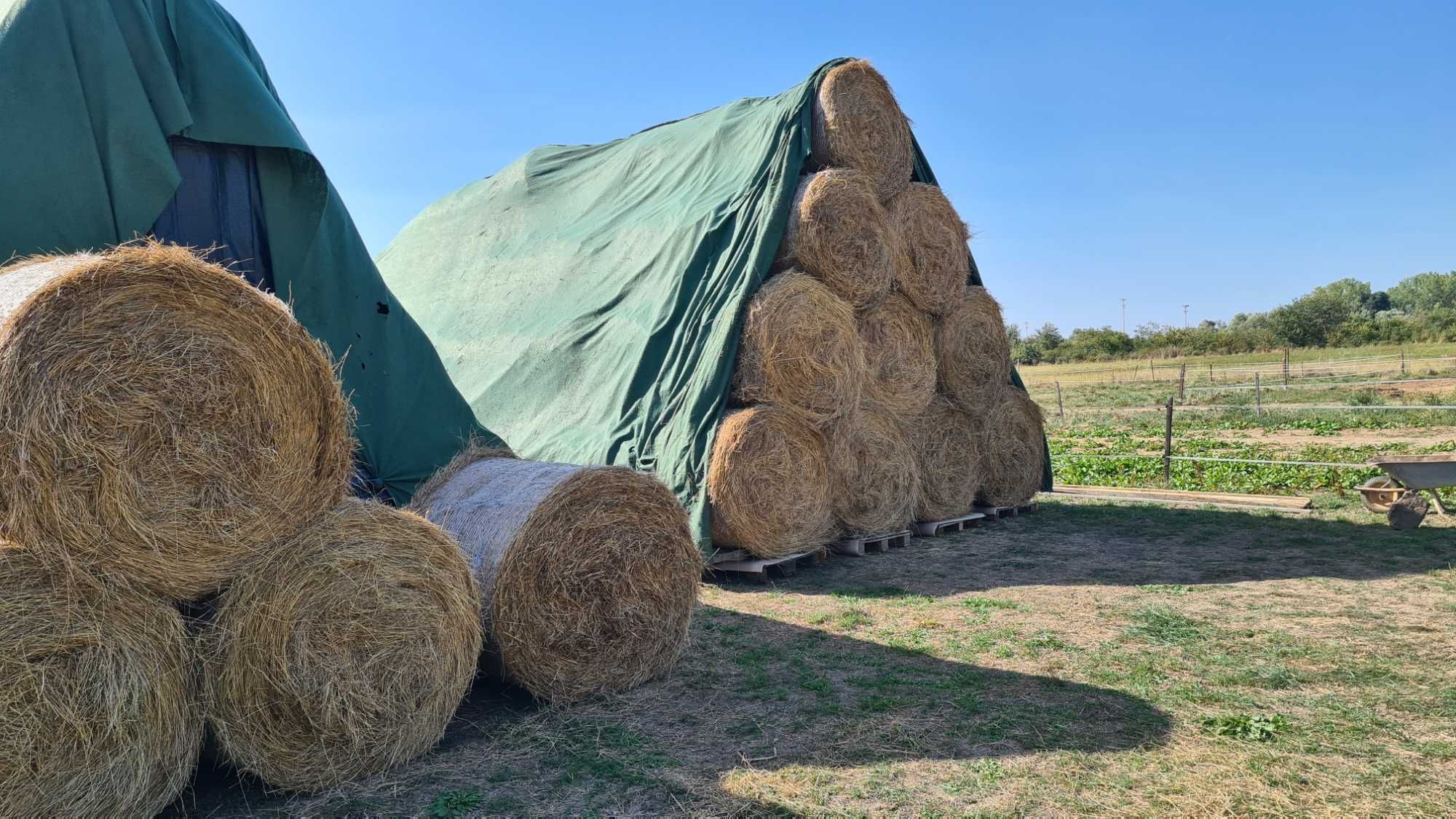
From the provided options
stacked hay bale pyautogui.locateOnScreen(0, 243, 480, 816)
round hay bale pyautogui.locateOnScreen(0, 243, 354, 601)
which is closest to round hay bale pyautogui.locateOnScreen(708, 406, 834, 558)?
stacked hay bale pyautogui.locateOnScreen(0, 243, 480, 816)

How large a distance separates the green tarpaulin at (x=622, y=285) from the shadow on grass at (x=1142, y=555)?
1891 mm

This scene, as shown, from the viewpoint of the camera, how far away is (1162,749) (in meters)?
4.30

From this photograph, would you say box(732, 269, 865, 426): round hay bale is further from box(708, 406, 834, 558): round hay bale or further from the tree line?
the tree line

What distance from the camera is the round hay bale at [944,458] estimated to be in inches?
402

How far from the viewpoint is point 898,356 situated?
975 centimetres

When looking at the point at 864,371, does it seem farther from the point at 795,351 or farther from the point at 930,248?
the point at 930,248

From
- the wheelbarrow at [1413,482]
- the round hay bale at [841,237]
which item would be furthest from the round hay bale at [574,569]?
the wheelbarrow at [1413,482]

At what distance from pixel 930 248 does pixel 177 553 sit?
322 inches

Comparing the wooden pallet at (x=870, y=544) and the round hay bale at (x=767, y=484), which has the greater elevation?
the round hay bale at (x=767, y=484)

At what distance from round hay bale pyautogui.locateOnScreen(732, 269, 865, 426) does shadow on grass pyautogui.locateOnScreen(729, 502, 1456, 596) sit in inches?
62.8

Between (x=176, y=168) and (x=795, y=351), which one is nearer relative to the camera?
(x=176, y=168)

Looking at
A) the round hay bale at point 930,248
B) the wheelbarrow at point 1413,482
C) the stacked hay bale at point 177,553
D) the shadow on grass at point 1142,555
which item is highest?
the round hay bale at point 930,248

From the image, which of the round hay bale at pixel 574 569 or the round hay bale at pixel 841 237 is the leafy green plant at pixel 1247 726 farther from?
the round hay bale at pixel 841 237

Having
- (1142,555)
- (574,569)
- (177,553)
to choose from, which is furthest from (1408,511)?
(177,553)
